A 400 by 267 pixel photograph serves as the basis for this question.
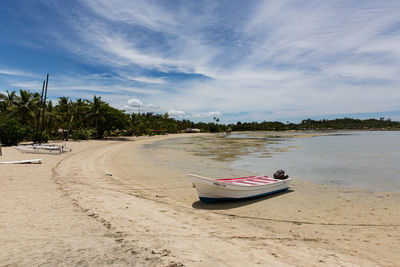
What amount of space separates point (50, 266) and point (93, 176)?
10646 mm

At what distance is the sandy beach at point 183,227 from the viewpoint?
4.71 m

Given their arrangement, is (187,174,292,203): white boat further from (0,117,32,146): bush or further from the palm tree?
the palm tree

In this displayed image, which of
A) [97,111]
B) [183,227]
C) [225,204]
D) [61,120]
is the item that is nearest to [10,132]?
[61,120]

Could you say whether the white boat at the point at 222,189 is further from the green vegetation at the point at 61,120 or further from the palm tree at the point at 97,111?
the palm tree at the point at 97,111

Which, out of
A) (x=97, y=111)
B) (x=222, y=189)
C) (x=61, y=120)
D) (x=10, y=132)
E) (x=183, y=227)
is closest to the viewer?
(x=183, y=227)

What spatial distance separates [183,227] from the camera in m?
6.58

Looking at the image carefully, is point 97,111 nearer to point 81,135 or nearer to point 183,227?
point 81,135

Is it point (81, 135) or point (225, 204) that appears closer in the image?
point (225, 204)

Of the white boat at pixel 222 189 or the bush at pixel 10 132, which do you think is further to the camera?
the bush at pixel 10 132

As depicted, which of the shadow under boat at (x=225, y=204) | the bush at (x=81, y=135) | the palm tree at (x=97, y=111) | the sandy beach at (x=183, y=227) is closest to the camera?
the sandy beach at (x=183, y=227)

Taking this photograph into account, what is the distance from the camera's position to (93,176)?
1398 centimetres

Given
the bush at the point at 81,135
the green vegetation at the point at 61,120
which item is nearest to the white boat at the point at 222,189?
the green vegetation at the point at 61,120

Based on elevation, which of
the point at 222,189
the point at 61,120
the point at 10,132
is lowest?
the point at 222,189

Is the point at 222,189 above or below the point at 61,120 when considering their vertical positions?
below
